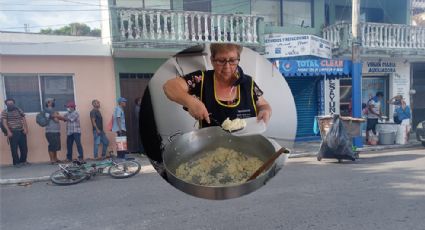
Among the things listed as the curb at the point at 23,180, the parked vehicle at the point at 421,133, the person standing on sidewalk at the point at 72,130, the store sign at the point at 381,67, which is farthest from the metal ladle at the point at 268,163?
the store sign at the point at 381,67

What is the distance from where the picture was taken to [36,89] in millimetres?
9078

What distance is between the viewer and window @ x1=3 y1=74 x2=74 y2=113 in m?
8.84

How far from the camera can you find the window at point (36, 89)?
29.0 ft

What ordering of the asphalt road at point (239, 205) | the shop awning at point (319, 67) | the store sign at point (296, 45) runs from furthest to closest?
the asphalt road at point (239, 205), the store sign at point (296, 45), the shop awning at point (319, 67)

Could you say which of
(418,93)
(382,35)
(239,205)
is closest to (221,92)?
(239,205)

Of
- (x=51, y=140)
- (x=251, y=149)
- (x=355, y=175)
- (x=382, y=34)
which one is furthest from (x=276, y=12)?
(x=251, y=149)

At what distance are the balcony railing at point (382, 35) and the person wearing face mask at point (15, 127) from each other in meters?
9.46

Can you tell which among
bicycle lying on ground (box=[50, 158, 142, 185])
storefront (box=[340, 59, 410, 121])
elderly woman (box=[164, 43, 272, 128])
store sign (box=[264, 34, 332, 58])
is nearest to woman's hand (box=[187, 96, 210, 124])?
elderly woman (box=[164, 43, 272, 128])

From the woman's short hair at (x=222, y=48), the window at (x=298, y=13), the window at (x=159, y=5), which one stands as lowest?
the woman's short hair at (x=222, y=48)

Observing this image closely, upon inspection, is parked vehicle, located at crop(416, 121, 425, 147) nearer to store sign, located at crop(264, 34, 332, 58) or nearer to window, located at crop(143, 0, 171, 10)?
window, located at crop(143, 0, 171, 10)

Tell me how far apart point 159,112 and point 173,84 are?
54 mm

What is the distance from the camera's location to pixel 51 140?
29.4 feet

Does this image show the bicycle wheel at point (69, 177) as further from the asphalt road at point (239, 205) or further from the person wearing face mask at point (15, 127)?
the person wearing face mask at point (15, 127)

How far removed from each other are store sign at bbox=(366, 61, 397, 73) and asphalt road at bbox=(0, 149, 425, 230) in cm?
671
